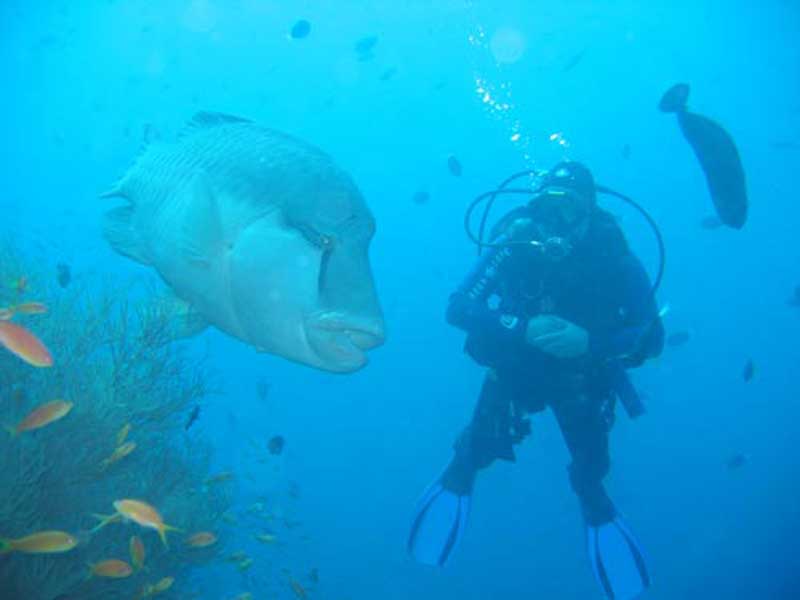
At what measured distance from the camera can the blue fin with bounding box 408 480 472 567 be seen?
5.82 meters

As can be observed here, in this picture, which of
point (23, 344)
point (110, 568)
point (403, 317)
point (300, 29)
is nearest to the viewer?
point (23, 344)

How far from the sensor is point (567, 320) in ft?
15.9

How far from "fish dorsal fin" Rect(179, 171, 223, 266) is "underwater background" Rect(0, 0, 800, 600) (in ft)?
1.66

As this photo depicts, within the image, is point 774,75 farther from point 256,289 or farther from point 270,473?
point 256,289

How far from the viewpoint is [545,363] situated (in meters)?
4.85

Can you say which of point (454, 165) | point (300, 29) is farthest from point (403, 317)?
point (300, 29)

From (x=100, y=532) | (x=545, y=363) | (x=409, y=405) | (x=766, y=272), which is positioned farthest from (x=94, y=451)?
(x=766, y=272)

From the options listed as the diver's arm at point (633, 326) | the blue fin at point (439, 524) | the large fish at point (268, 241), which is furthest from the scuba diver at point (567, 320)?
the large fish at point (268, 241)

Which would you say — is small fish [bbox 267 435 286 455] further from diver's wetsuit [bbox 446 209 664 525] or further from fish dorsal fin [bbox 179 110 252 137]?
fish dorsal fin [bbox 179 110 252 137]

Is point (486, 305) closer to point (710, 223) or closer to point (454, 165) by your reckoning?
point (454, 165)

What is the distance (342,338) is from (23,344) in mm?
2130

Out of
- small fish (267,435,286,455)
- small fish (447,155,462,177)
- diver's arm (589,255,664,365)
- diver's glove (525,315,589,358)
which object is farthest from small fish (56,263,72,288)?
small fish (447,155,462,177)

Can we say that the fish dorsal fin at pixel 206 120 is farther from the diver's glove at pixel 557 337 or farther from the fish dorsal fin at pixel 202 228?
the diver's glove at pixel 557 337

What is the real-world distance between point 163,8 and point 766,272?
208 ft
